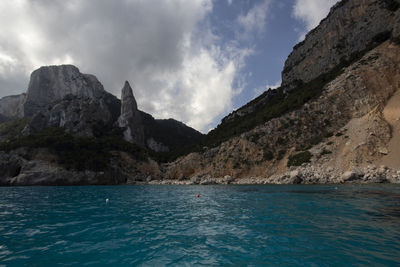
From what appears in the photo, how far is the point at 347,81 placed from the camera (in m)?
64.7

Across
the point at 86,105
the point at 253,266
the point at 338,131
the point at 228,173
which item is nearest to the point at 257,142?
the point at 228,173

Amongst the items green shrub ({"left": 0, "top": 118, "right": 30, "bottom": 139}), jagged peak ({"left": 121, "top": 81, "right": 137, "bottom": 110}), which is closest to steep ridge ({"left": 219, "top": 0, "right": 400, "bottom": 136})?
jagged peak ({"left": 121, "top": 81, "right": 137, "bottom": 110})

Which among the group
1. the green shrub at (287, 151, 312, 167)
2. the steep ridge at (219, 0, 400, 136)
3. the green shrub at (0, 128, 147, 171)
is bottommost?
the green shrub at (287, 151, 312, 167)

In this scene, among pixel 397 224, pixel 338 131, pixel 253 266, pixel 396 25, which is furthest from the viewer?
pixel 396 25

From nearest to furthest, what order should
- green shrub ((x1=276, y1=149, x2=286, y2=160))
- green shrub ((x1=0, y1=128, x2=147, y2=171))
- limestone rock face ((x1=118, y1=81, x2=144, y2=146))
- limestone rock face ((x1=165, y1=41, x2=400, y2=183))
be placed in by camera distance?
limestone rock face ((x1=165, y1=41, x2=400, y2=183)) → green shrub ((x1=276, y1=149, x2=286, y2=160)) → green shrub ((x1=0, y1=128, x2=147, y2=171)) → limestone rock face ((x1=118, y1=81, x2=144, y2=146))

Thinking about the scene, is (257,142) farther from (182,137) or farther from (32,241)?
(182,137)

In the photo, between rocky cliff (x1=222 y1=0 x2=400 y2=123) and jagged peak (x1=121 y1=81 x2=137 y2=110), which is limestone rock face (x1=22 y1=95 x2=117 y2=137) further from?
rocky cliff (x1=222 y1=0 x2=400 y2=123)

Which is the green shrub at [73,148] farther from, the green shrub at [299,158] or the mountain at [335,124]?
the green shrub at [299,158]

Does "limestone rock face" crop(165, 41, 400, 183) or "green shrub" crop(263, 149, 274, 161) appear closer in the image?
"limestone rock face" crop(165, 41, 400, 183)

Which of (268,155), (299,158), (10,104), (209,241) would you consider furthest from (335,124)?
(10,104)

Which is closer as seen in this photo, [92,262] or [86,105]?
[92,262]

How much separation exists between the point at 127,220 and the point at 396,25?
8882 cm

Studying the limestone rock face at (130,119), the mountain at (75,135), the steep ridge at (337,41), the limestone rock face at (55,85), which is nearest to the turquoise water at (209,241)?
the steep ridge at (337,41)

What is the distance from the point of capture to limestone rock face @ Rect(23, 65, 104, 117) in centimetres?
14575
